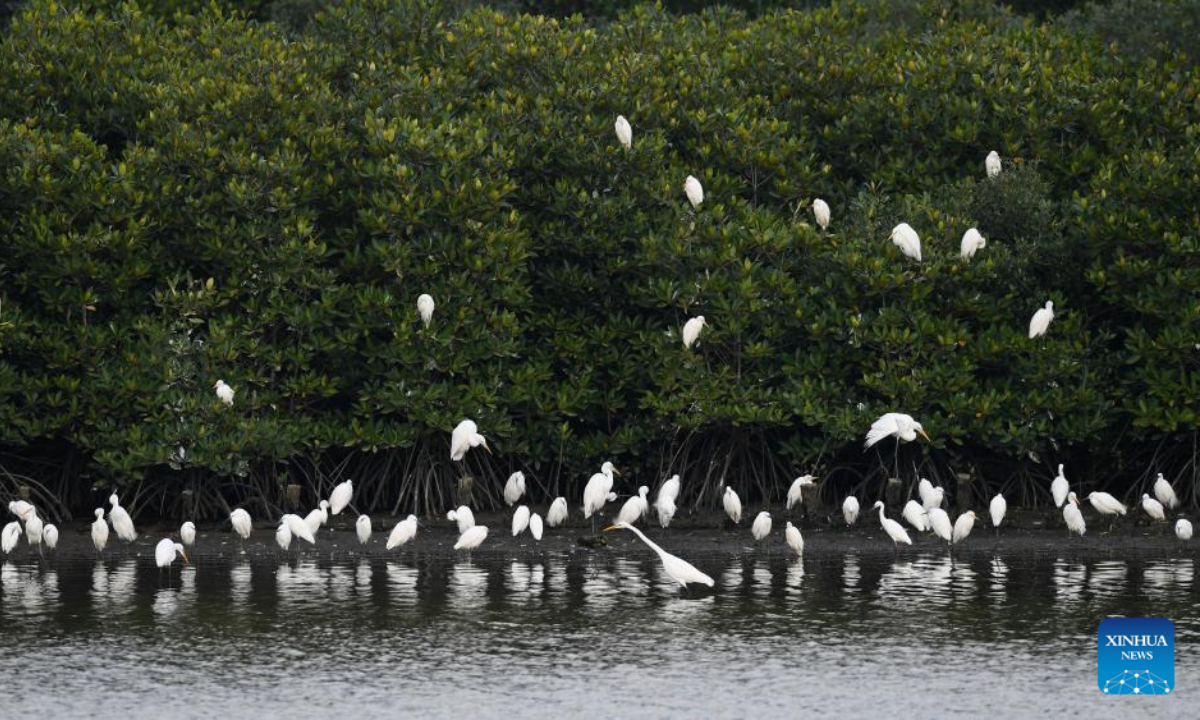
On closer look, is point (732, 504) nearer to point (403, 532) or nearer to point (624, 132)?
point (403, 532)

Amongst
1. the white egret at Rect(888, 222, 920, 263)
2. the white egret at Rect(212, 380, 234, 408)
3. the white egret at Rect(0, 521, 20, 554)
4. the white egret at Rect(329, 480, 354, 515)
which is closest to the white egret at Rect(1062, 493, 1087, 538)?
the white egret at Rect(888, 222, 920, 263)

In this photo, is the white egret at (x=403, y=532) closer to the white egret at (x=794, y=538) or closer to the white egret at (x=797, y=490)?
the white egret at (x=794, y=538)

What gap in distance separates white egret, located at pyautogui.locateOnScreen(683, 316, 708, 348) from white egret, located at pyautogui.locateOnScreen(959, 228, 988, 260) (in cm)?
315

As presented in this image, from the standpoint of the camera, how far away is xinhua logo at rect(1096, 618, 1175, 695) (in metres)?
12.8

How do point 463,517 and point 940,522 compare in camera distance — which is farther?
point 463,517

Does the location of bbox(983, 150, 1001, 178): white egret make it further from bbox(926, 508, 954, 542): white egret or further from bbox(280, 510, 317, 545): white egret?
bbox(280, 510, 317, 545): white egret

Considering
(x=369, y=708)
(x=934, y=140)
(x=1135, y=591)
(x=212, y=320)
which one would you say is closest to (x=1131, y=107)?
(x=934, y=140)

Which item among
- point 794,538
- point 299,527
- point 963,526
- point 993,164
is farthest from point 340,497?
point 993,164

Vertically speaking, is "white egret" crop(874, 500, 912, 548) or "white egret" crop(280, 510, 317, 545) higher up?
"white egret" crop(280, 510, 317, 545)

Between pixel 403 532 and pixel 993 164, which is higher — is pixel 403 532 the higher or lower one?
the lower one

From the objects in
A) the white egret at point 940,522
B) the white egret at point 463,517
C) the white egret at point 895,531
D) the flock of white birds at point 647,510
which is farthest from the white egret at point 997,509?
the white egret at point 463,517

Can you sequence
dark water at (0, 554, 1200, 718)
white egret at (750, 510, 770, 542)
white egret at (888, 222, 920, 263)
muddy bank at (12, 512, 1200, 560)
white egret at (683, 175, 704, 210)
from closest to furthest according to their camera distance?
dark water at (0, 554, 1200, 718) → white egret at (750, 510, 770, 542) → muddy bank at (12, 512, 1200, 560) → white egret at (888, 222, 920, 263) → white egret at (683, 175, 704, 210)

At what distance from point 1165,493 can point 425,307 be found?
28.6ft

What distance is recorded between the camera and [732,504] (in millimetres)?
21156
